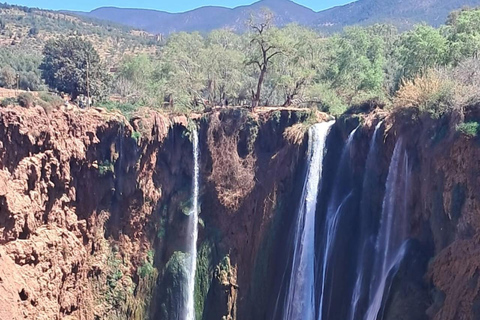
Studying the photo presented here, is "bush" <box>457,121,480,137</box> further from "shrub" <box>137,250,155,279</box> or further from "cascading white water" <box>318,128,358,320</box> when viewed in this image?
"shrub" <box>137,250,155,279</box>

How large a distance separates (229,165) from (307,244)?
668cm

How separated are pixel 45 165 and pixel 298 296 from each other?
1196cm

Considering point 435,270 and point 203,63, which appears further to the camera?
point 203,63

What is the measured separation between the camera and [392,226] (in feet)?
61.8

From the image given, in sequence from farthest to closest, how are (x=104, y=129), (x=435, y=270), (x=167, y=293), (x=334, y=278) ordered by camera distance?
(x=167, y=293) → (x=104, y=129) → (x=334, y=278) → (x=435, y=270)

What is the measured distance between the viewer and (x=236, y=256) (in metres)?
27.1

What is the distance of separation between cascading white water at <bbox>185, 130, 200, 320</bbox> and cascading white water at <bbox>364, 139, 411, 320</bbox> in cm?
1105

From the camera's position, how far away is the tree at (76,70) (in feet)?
115

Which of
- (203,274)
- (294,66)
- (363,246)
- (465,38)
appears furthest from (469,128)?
(294,66)

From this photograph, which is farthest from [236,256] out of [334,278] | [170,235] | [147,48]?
[147,48]

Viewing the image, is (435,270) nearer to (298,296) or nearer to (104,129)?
(298,296)

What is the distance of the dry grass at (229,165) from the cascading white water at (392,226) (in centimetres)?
941

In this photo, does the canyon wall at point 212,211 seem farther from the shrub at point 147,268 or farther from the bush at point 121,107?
the bush at point 121,107

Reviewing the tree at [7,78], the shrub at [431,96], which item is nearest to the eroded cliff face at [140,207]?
the shrub at [431,96]
